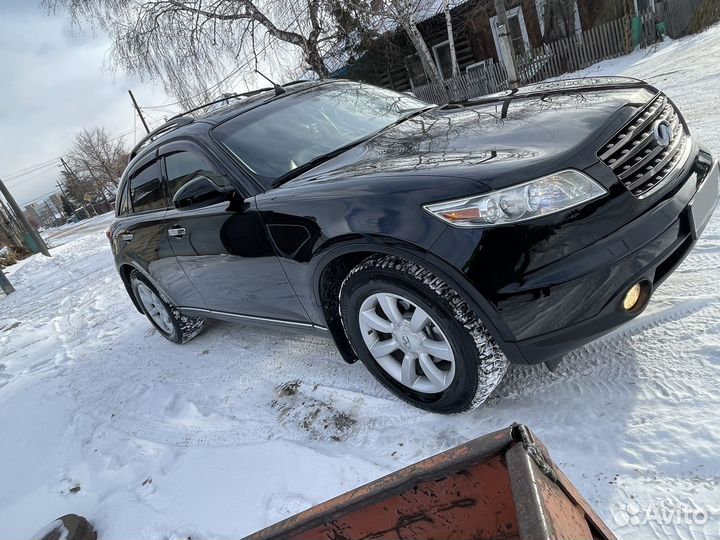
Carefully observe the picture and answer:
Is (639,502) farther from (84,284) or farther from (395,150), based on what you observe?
(84,284)

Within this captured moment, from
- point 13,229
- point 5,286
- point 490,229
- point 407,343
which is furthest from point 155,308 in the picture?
point 13,229

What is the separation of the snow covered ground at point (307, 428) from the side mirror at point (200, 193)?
4.28 ft

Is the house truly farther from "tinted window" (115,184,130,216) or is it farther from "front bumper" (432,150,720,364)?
"front bumper" (432,150,720,364)

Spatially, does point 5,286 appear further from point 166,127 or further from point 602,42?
point 602,42

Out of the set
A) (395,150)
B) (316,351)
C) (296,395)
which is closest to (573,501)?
(395,150)

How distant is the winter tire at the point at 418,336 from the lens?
2.04m

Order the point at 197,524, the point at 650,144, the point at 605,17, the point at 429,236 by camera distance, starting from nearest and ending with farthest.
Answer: the point at 429,236 → the point at 650,144 → the point at 197,524 → the point at 605,17

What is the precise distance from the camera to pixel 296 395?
3.10m

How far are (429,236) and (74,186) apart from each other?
71807mm

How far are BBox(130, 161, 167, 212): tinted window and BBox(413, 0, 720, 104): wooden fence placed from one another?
448 inches

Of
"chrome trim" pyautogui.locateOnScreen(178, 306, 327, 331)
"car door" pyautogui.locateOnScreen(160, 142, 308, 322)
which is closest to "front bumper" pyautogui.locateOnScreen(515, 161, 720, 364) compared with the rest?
"chrome trim" pyautogui.locateOnScreen(178, 306, 327, 331)

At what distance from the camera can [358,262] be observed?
95.8 inches

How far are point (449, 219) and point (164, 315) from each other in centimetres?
351

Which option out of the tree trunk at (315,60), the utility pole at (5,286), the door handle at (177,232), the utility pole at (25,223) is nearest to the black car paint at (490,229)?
the door handle at (177,232)
